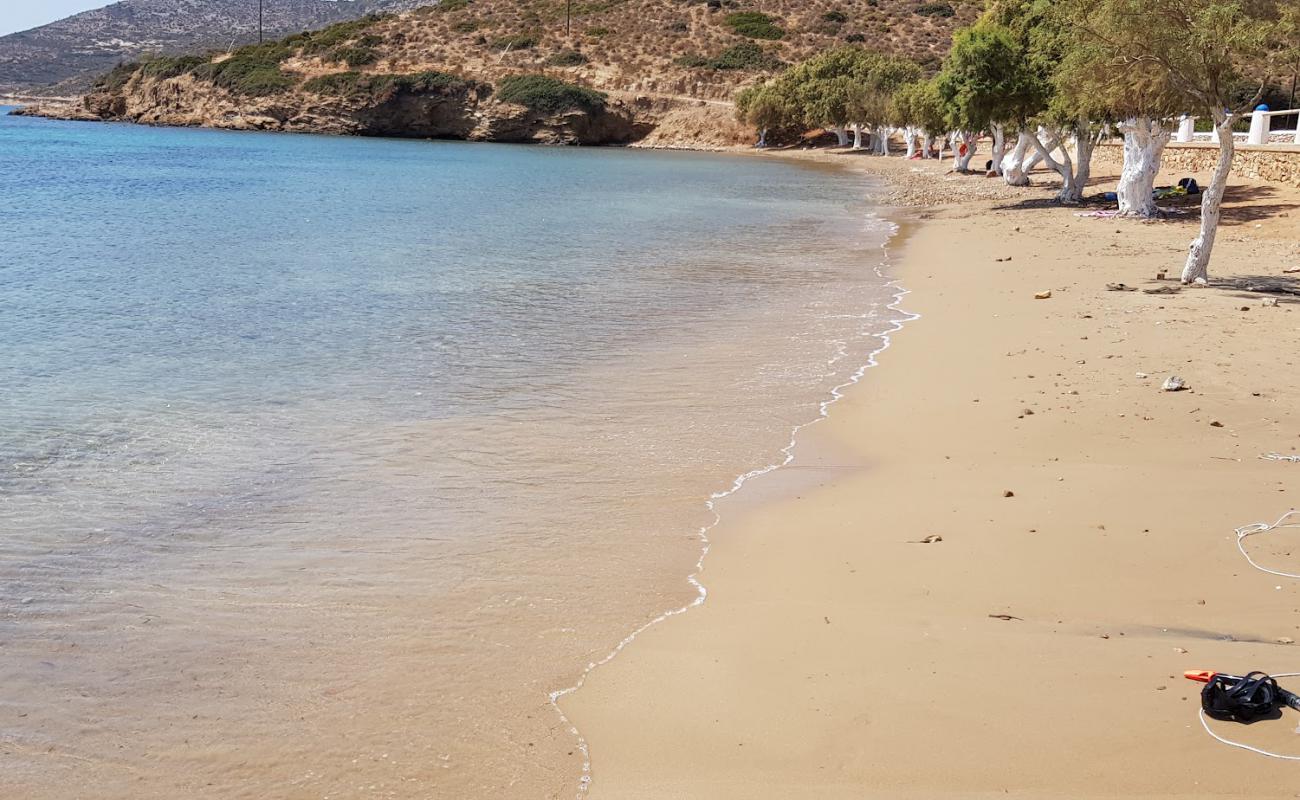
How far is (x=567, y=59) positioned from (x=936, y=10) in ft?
111

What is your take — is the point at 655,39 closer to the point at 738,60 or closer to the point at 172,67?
the point at 738,60

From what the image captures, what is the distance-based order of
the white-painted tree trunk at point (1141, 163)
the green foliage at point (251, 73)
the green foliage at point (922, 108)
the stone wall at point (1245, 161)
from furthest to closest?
the green foliage at point (251, 73)
the green foliage at point (922, 108)
the stone wall at point (1245, 161)
the white-painted tree trunk at point (1141, 163)

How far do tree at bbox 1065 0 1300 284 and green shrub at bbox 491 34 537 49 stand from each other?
312 feet

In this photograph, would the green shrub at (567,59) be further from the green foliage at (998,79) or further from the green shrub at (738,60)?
the green foliage at (998,79)

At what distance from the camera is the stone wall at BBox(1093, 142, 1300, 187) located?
1081 inches

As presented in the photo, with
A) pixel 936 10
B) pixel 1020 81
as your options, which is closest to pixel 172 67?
pixel 936 10

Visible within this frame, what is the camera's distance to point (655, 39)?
4119 inches

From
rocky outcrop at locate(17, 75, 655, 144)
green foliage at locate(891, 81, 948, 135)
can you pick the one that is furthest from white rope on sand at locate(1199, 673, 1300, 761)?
rocky outcrop at locate(17, 75, 655, 144)

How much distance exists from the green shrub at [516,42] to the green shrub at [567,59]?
3867 millimetres

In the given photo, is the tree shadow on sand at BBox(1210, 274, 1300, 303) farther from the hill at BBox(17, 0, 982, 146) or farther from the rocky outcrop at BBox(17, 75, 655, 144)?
the rocky outcrop at BBox(17, 75, 655, 144)

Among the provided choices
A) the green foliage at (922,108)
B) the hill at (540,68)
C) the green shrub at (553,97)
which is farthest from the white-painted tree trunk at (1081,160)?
the green shrub at (553,97)

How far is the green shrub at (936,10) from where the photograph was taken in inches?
4038

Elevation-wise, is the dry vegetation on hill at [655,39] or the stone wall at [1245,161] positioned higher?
the dry vegetation on hill at [655,39]

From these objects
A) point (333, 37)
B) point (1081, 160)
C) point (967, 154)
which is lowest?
point (1081, 160)
